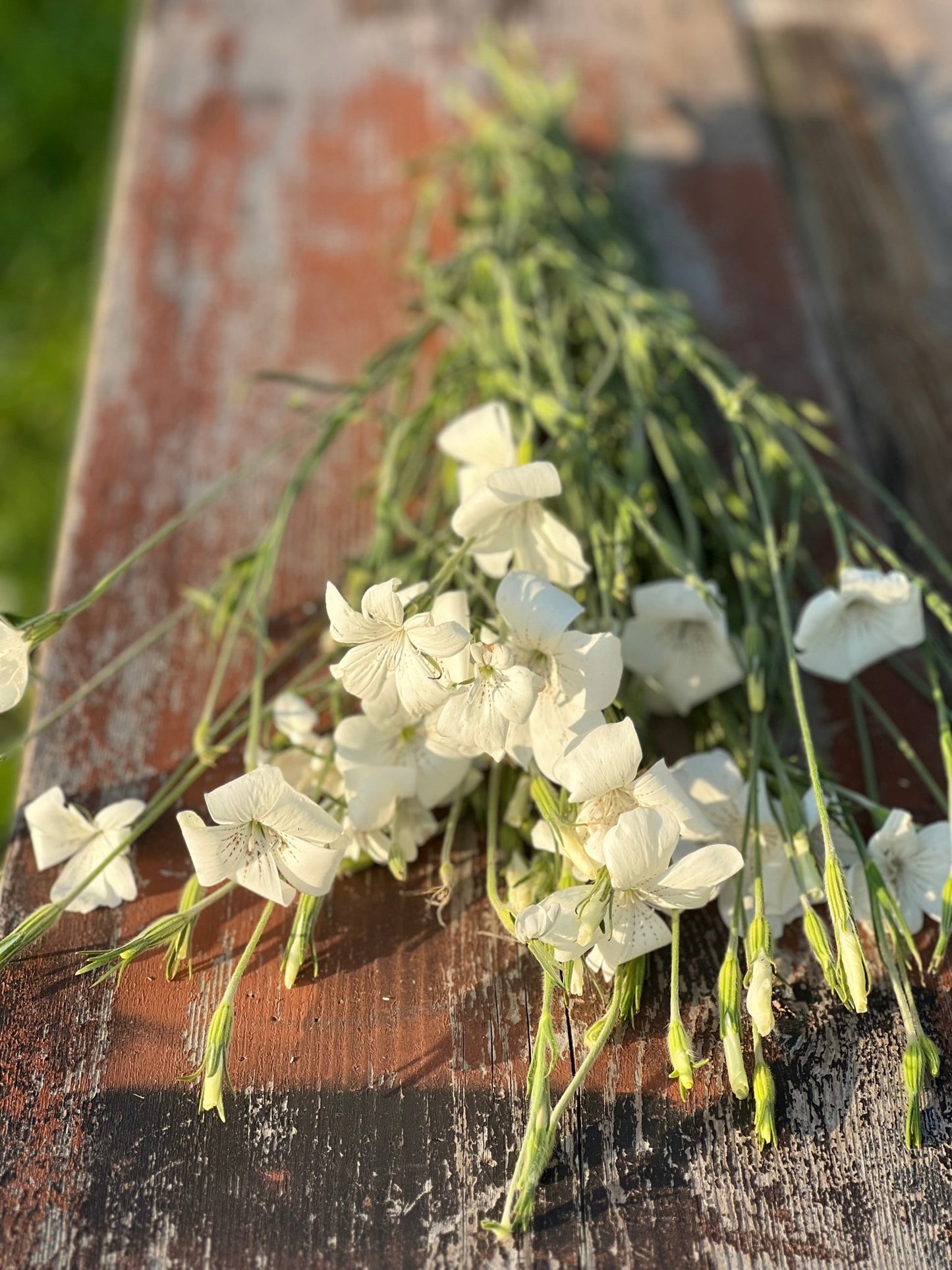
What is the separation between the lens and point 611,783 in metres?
0.76

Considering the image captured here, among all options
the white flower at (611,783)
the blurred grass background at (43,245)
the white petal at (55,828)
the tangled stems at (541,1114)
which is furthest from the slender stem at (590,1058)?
the blurred grass background at (43,245)

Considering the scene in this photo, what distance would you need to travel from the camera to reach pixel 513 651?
2.61 feet

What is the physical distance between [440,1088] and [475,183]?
3.84 feet

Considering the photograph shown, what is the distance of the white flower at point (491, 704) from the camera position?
0.73 meters

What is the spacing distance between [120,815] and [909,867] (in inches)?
23.7

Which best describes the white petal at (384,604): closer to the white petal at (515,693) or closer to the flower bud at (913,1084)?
the white petal at (515,693)

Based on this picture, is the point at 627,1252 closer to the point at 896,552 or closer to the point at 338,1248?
the point at 338,1248

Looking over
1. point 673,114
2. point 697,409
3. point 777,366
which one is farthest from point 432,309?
point 673,114

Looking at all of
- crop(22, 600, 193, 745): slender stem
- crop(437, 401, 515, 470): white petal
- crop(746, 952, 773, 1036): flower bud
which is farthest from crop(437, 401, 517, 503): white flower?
crop(746, 952, 773, 1036): flower bud

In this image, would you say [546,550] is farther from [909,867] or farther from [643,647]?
[909,867]

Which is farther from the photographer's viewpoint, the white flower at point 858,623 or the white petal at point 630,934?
the white flower at point 858,623

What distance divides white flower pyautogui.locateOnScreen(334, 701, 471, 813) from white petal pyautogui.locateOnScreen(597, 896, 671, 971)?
0.15 m

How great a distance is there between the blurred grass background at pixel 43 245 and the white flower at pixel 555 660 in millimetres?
1239

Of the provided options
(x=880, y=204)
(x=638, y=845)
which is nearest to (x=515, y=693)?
(x=638, y=845)
